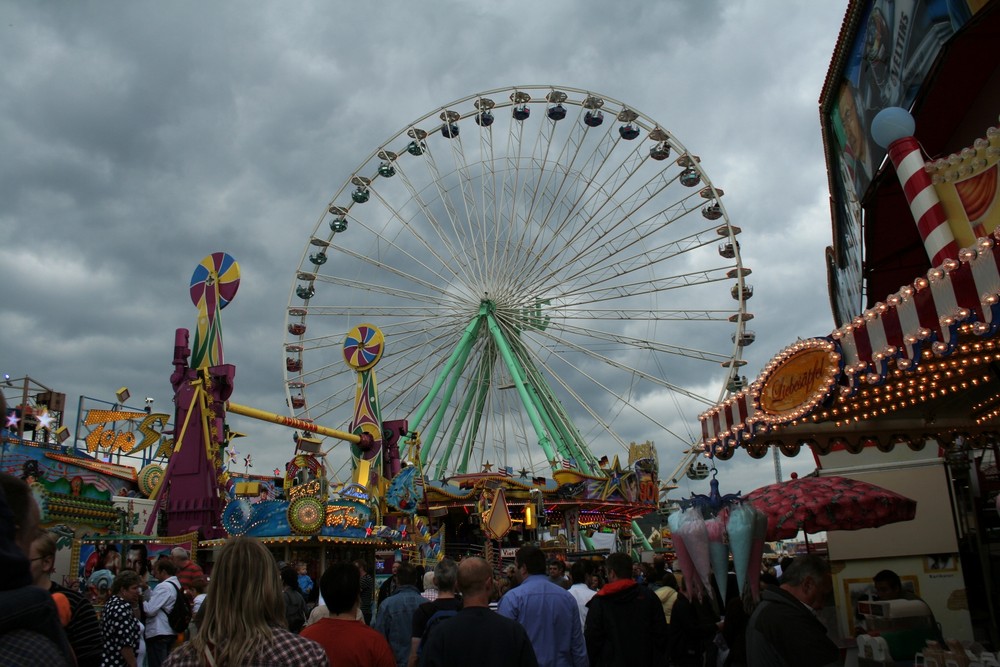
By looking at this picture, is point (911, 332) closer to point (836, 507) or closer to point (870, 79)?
point (836, 507)

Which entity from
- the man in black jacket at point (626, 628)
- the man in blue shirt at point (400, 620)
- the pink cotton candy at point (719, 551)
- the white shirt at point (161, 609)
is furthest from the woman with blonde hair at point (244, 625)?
the pink cotton candy at point (719, 551)

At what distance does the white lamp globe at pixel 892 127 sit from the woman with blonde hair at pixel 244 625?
213 inches

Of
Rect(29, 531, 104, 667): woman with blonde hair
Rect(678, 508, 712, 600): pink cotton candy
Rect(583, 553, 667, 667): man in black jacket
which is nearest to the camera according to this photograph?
Rect(29, 531, 104, 667): woman with blonde hair

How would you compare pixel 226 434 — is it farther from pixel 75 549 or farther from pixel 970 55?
pixel 970 55

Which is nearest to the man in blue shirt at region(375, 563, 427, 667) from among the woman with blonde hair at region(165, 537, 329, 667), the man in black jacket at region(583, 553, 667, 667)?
the man in black jacket at region(583, 553, 667, 667)

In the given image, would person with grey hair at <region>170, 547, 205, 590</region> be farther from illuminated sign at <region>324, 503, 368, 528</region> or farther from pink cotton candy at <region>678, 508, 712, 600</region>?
illuminated sign at <region>324, 503, 368, 528</region>

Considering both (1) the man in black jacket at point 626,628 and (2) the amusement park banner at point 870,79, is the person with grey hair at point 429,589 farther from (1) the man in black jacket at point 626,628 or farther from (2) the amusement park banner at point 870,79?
(2) the amusement park banner at point 870,79

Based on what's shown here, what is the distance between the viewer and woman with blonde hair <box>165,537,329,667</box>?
223cm

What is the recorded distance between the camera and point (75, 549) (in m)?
14.6

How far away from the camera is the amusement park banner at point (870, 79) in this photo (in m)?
7.63

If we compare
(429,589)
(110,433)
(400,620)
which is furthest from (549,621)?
(110,433)

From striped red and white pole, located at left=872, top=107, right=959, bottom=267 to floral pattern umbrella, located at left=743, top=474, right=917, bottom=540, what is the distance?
12.3ft

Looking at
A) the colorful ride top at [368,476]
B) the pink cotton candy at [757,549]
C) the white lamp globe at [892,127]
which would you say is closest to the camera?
the white lamp globe at [892,127]

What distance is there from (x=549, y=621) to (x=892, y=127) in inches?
169
